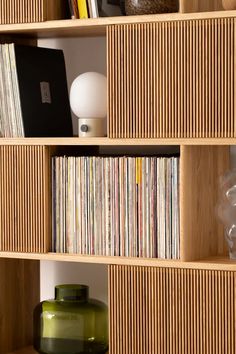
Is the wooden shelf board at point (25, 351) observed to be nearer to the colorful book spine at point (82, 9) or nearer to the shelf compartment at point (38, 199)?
the shelf compartment at point (38, 199)

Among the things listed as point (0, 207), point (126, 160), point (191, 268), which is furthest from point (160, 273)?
point (0, 207)

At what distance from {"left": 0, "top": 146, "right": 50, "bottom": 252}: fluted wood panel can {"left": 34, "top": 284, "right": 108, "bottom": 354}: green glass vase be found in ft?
0.68

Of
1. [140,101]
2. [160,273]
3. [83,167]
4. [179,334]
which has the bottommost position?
[179,334]

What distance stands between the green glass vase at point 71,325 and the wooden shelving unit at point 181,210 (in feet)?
0.60

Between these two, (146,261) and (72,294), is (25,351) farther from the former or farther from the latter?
(146,261)

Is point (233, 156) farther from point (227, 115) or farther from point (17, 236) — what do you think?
point (17, 236)

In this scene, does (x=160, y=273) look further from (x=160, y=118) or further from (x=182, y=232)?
(x=160, y=118)

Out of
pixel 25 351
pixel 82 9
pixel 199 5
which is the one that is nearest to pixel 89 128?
pixel 82 9

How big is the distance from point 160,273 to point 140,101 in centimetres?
49

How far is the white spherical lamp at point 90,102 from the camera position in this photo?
2.88 m

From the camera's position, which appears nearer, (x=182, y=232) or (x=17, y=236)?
(x=182, y=232)

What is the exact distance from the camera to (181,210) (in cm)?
273

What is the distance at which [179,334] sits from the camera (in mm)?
2771

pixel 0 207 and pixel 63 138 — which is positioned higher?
pixel 63 138
